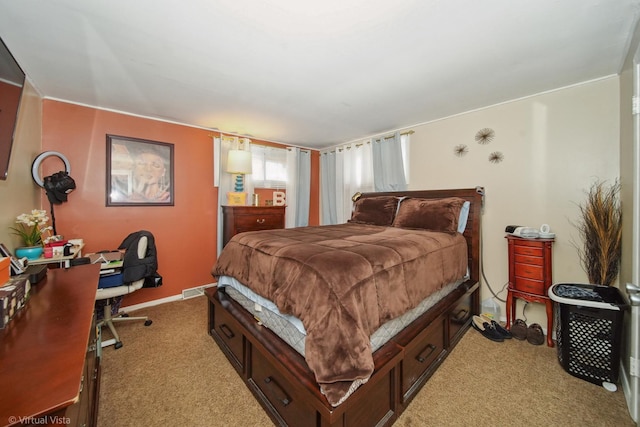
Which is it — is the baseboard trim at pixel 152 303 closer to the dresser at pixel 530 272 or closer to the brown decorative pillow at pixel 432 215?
the brown decorative pillow at pixel 432 215

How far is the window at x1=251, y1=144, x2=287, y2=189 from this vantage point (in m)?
3.94

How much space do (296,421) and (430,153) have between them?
3090mm

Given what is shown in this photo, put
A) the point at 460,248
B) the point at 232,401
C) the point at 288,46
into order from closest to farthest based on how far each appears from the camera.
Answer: the point at 232,401 → the point at 288,46 → the point at 460,248

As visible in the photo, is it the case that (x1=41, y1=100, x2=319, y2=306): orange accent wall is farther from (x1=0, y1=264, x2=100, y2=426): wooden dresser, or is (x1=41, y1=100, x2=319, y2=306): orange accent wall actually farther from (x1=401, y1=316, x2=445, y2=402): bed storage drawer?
(x1=401, y1=316, x2=445, y2=402): bed storage drawer

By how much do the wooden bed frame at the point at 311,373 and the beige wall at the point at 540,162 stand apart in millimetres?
943

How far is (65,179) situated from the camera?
241cm

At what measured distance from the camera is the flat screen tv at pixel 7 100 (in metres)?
1.39

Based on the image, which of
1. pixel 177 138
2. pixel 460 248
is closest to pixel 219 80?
pixel 177 138

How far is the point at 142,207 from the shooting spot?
302 centimetres

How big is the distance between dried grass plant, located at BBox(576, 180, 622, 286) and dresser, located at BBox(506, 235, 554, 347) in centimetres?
25

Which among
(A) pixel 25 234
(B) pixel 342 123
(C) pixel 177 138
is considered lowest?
(A) pixel 25 234

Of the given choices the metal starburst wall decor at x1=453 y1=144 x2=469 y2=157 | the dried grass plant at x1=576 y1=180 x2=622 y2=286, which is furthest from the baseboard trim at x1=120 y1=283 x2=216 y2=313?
the dried grass plant at x1=576 y1=180 x2=622 y2=286

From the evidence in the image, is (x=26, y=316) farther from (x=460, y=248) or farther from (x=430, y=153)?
(x=430, y=153)

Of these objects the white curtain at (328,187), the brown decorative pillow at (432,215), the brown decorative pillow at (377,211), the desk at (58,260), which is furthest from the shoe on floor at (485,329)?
the desk at (58,260)
